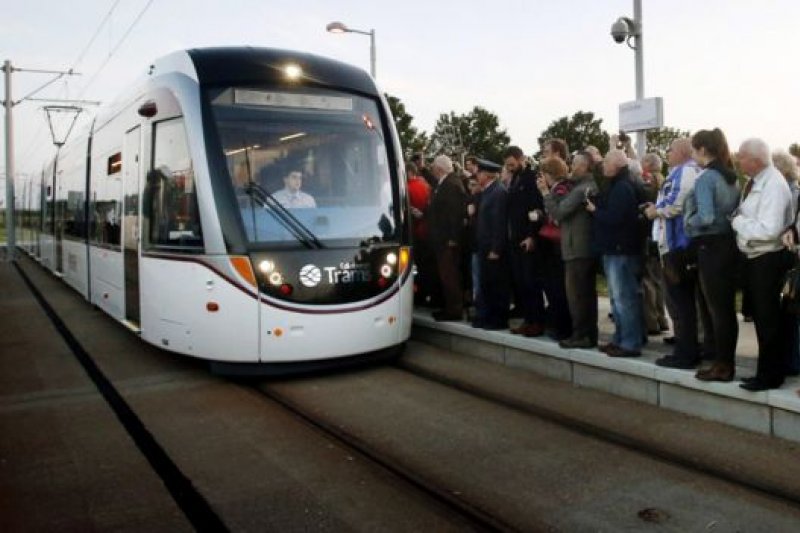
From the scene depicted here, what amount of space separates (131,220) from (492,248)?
13.3 ft

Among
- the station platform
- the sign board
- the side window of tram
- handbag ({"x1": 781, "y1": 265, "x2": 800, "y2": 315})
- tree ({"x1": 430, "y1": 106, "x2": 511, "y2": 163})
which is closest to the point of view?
handbag ({"x1": 781, "y1": 265, "x2": 800, "y2": 315})

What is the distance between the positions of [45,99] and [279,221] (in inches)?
1151

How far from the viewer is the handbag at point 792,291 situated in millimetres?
5035

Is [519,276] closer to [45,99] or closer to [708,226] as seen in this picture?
[708,226]

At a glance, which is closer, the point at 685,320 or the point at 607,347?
the point at 685,320

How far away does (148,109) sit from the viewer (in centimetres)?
817

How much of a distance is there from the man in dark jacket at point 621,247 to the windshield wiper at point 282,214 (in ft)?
8.46

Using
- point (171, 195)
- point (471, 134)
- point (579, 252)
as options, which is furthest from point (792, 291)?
point (471, 134)

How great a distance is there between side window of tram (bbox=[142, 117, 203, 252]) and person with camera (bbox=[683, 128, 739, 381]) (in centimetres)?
423

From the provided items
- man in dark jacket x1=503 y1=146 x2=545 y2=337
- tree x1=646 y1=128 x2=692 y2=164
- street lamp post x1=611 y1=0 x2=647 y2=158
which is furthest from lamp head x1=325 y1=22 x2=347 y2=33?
tree x1=646 y1=128 x2=692 y2=164

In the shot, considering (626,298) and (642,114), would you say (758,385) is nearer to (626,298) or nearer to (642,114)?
(626,298)

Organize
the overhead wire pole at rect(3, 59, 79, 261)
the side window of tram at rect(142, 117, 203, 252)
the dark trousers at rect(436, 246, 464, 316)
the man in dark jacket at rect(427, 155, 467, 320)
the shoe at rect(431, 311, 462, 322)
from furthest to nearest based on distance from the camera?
the overhead wire pole at rect(3, 59, 79, 261)
the shoe at rect(431, 311, 462, 322)
the dark trousers at rect(436, 246, 464, 316)
the man in dark jacket at rect(427, 155, 467, 320)
the side window of tram at rect(142, 117, 203, 252)

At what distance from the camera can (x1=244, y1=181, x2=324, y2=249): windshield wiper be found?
7227mm

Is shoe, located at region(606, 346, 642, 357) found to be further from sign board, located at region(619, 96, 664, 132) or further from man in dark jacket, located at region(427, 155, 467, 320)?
sign board, located at region(619, 96, 664, 132)
